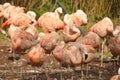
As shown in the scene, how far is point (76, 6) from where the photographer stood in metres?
11.5

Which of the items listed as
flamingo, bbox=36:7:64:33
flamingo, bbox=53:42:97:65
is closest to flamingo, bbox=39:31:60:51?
flamingo, bbox=53:42:97:65

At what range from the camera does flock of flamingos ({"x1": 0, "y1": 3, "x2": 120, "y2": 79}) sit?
6168mm

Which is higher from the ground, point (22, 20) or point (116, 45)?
point (22, 20)

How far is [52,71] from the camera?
7.04 meters

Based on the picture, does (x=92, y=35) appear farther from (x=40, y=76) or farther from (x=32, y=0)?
(x=32, y=0)

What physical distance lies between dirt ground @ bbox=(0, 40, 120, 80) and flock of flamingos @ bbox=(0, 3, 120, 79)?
0.96ft

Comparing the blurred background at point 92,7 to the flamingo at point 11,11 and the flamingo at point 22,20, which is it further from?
the flamingo at point 22,20

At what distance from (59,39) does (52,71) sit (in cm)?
58

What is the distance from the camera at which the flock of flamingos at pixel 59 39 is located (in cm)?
617

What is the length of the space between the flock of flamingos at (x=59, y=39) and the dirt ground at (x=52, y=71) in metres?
0.29

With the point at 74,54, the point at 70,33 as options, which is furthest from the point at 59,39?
the point at 74,54

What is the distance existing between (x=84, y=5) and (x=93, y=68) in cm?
436

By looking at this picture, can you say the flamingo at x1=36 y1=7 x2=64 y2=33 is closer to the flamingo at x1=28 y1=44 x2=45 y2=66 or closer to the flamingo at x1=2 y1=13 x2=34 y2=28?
the flamingo at x1=2 y1=13 x2=34 y2=28

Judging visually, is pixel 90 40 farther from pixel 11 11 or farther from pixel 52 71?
pixel 11 11
